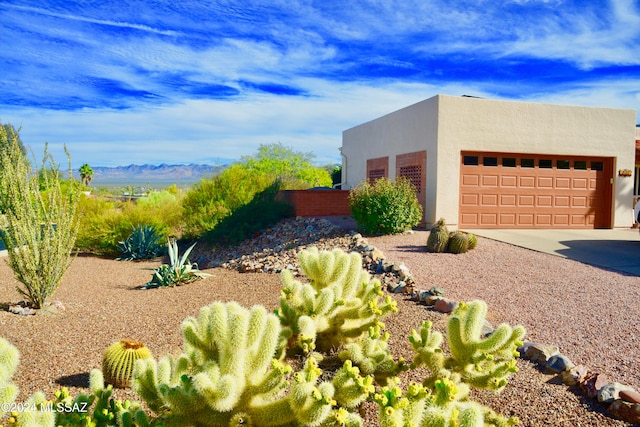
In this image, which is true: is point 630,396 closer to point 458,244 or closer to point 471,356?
point 471,356

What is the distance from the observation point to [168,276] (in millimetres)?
9383

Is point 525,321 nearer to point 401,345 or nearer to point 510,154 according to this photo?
point 401,345

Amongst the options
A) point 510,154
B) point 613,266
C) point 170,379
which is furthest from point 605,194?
point 170,379

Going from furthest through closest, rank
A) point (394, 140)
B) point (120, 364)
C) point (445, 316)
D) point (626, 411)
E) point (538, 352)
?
point (394, 140) → point (445, 316) → point (538, 352) → point (120, 364) → point (626, 411)

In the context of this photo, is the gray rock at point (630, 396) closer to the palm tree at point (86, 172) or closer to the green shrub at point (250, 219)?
the green shrub at point (250, 219)

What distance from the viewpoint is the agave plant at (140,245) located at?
14141 mm

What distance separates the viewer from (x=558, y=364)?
4820 millimetres

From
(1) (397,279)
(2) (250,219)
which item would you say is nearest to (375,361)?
(1) (397,279)

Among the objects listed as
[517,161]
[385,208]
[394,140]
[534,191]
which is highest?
[394,140]

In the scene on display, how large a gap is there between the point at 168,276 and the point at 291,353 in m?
5.83

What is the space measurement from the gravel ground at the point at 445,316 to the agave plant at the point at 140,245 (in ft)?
8.31

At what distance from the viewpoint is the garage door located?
50.7ft

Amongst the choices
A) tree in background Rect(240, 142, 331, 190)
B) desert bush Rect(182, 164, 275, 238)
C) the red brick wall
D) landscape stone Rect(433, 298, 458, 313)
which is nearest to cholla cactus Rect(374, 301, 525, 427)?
landscape stone Rect(433, 298, 458, 313)

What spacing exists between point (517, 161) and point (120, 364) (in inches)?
544
